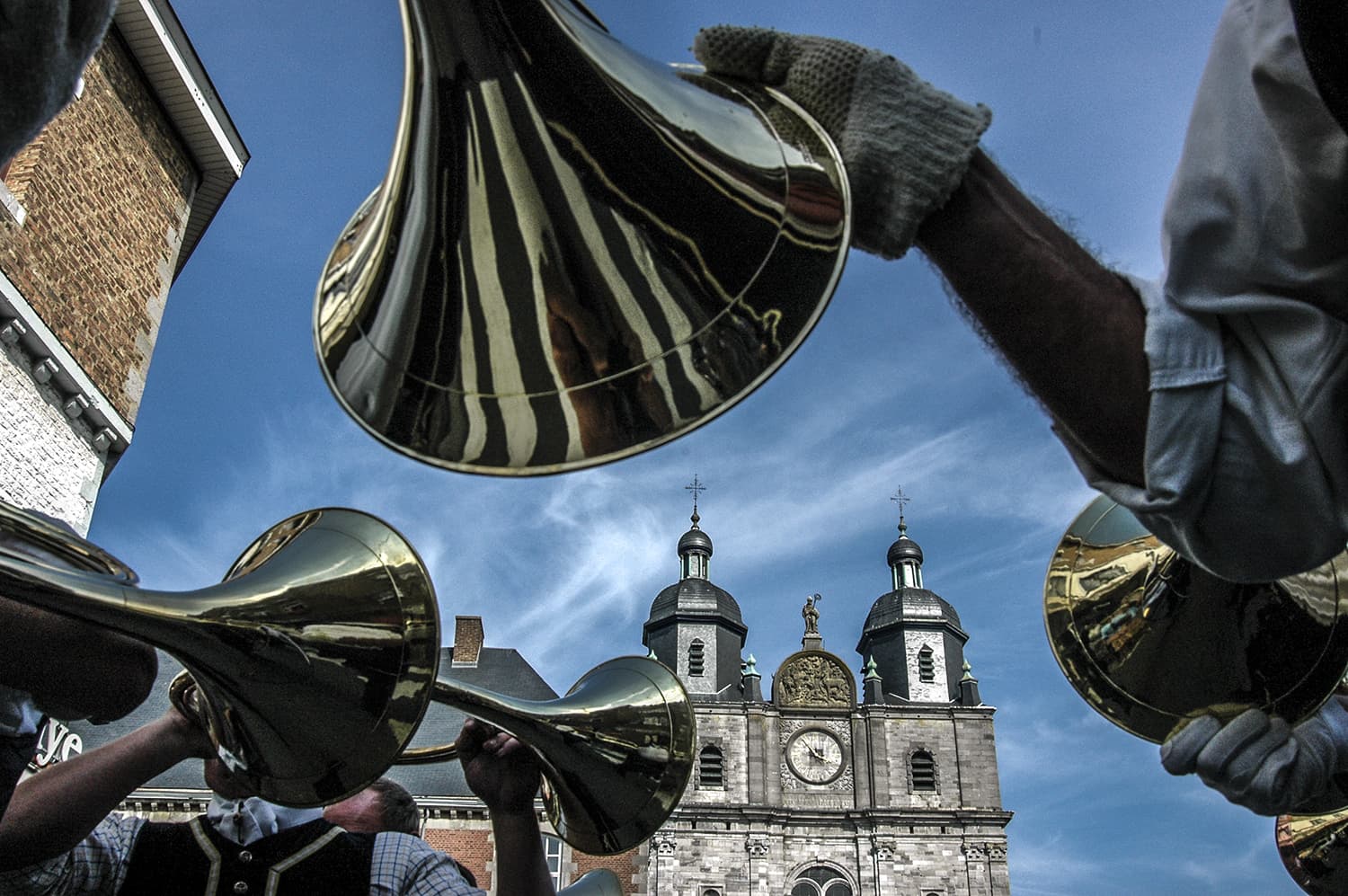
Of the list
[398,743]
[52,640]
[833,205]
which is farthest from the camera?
[398,743]

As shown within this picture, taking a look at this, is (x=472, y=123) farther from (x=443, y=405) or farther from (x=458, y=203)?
(x=443, y=405)

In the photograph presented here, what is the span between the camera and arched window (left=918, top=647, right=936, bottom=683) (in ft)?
124

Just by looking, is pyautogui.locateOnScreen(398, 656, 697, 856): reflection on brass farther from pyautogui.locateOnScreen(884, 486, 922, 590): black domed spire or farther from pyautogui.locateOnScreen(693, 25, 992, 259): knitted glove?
pyautogui.locateOnScreen(884, 486, 922, 590): black domed spire

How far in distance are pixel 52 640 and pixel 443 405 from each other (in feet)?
3.15

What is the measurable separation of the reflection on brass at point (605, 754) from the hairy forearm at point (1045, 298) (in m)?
1.93

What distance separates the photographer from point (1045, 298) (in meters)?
1.47

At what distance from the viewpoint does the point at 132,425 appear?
10.5m

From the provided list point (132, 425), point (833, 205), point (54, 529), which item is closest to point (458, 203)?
point (833, 205)

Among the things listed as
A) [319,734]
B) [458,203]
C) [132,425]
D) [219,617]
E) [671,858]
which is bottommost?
[319,734]

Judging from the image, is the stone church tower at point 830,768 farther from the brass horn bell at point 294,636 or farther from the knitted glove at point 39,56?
the knitted glove at point 39,56

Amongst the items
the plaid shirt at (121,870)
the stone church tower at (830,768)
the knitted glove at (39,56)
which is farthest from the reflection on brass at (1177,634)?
the stone church tower at (830,768)

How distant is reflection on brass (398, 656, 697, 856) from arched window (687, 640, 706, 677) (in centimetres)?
3433

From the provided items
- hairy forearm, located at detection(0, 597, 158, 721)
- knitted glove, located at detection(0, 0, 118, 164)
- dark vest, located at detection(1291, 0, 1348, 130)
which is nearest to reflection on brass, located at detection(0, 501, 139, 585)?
hairy forearm, located at detection(0, 597, 158, 721)

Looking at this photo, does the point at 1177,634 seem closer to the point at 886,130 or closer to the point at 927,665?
the point at 886,130
